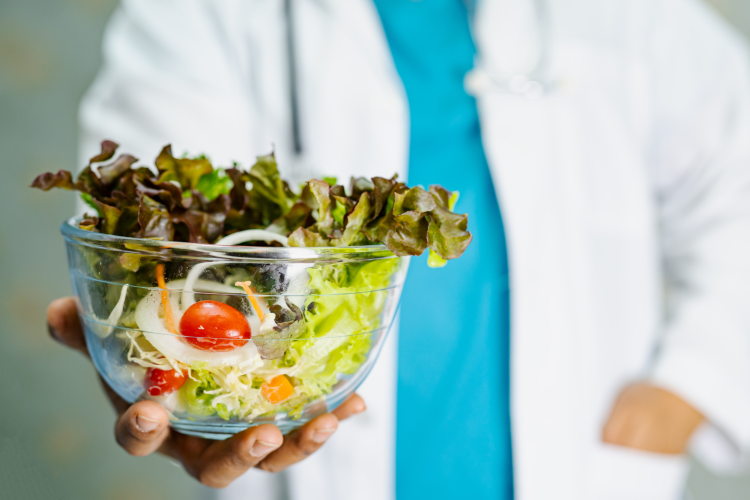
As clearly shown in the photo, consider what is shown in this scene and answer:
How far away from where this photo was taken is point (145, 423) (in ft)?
1.18

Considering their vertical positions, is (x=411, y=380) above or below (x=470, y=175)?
below

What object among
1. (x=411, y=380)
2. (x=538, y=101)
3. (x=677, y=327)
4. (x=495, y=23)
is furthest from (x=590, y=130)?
(x=411, y=380)

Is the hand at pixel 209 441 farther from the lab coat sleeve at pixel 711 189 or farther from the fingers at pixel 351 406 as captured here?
the lab coat sleeve at pixel 711 189

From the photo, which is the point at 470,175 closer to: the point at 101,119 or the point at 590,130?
the point at 590,130

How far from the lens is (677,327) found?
3.14 feet

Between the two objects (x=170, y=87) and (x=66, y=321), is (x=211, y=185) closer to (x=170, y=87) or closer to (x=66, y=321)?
(x=66, y=321)

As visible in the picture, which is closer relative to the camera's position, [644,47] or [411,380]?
[411,380]

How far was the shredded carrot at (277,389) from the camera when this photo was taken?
1.14ft

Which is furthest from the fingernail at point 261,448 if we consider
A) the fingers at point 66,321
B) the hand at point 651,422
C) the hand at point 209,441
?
the hand at point 651,422

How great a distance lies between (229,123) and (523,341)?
565 millimetres

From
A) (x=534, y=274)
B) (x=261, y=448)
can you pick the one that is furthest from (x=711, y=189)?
(x=261, y=448)

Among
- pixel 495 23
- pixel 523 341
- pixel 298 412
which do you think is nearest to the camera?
pixel 298 412

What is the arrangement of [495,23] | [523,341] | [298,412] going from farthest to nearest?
[495,23] < [523,341] < [298,412]

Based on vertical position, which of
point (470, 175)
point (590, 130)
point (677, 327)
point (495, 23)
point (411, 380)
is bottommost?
point (411, 380)
